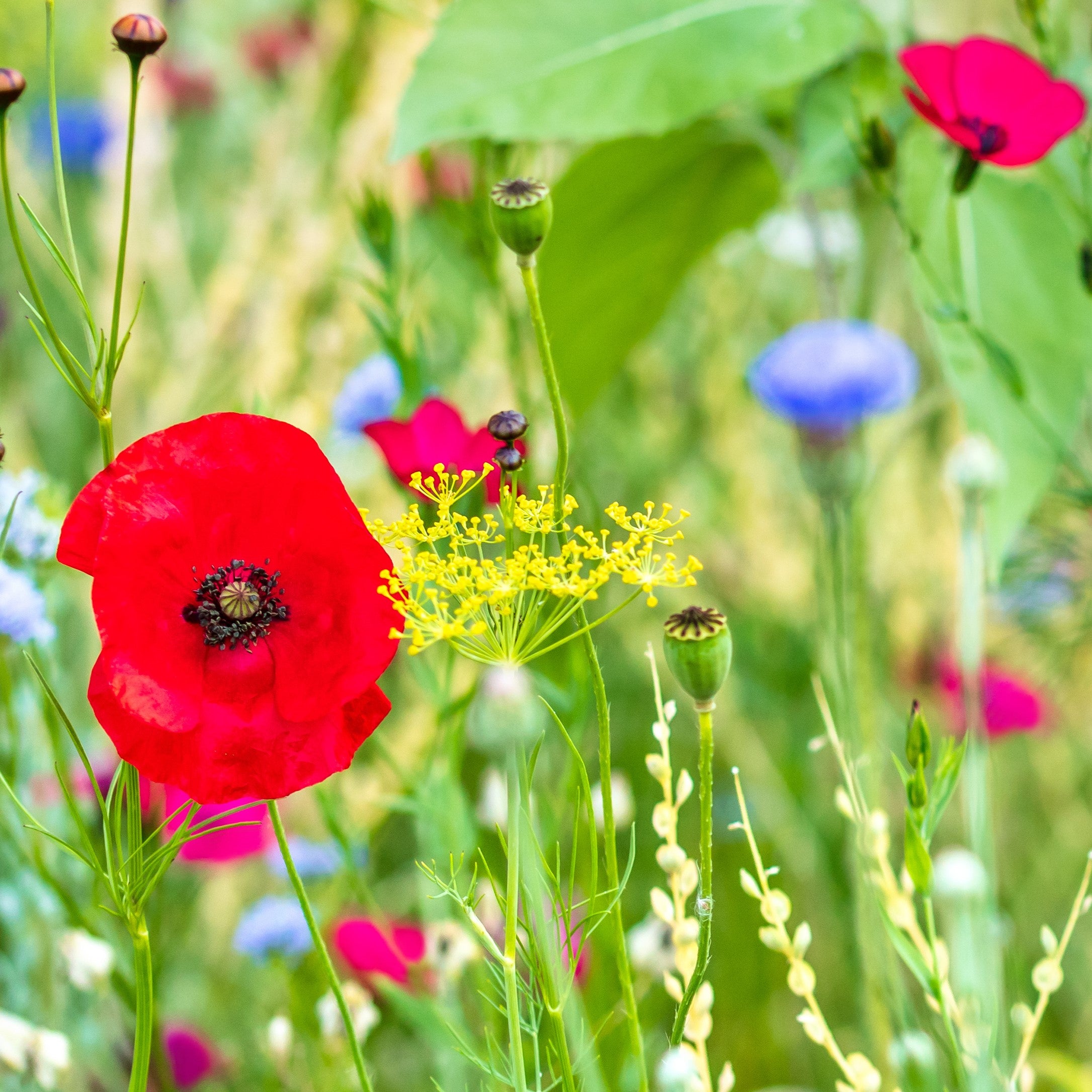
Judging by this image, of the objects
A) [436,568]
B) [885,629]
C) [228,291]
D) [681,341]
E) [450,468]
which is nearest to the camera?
[436,568]

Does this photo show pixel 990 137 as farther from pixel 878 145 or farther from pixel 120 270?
pixel 120 270

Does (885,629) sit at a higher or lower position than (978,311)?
lower

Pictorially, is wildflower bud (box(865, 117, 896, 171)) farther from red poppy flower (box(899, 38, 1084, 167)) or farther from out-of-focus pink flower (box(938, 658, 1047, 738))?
out-of-focus pink flower (box(938, 658, 1047, 738))

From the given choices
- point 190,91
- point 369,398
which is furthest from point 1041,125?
point 190,91

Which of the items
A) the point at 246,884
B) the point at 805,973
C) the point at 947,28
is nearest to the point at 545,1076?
the point at 805,973

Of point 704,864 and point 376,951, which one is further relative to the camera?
point 376,951

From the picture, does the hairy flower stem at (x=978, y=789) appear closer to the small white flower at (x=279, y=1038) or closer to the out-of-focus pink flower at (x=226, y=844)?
the small white flower at (x=279, y=1038)

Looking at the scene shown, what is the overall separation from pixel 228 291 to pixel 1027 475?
1.17 feet

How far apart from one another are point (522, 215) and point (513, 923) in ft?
0.40

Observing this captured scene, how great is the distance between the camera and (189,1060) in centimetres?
45

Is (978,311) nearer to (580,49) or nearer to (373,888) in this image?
(580,49)

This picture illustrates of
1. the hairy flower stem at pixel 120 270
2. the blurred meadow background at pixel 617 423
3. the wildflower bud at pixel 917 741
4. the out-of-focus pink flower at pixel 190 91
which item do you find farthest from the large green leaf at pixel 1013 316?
the out-of-focus pink flower at pixel 190 91

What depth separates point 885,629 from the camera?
0.71m

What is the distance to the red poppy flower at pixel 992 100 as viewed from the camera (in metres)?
0.32
